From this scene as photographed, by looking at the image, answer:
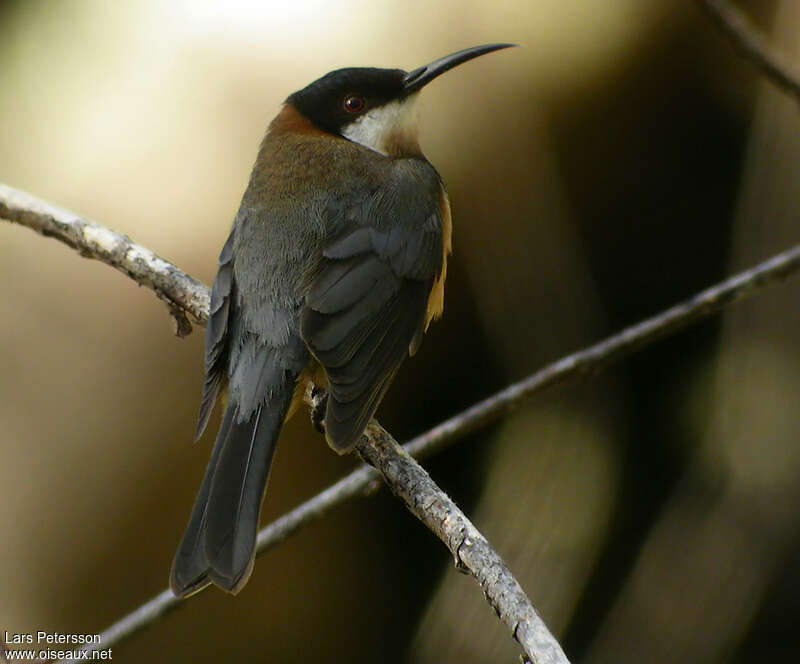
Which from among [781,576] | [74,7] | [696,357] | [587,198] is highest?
[74,7]

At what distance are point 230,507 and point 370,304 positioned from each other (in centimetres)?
89

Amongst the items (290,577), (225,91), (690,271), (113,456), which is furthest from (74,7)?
(690,271)

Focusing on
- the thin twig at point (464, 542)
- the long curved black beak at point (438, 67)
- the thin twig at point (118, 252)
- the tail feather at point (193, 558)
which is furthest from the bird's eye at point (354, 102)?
the tail feather at point (193, 558)

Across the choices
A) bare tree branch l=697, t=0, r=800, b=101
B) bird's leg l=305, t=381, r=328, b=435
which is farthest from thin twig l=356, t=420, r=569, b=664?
bare tree branch l=697, t=0, r=800, b=101

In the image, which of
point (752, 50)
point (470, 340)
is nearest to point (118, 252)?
point (470, 340)

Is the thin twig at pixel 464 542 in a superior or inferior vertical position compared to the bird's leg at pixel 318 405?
superior

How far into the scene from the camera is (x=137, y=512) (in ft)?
15.2

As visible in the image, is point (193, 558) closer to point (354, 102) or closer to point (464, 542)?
point (464, 542)

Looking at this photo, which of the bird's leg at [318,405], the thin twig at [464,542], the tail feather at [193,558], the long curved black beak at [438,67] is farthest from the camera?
the long curved black beak at [438,67]

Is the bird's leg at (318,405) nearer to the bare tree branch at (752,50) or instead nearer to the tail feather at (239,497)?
the tail feather at (239,497)

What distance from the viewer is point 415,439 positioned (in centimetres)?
352

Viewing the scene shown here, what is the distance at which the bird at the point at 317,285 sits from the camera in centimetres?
308

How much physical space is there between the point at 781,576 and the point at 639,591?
2.65ft

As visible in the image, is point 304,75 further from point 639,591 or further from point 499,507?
point 639,591
